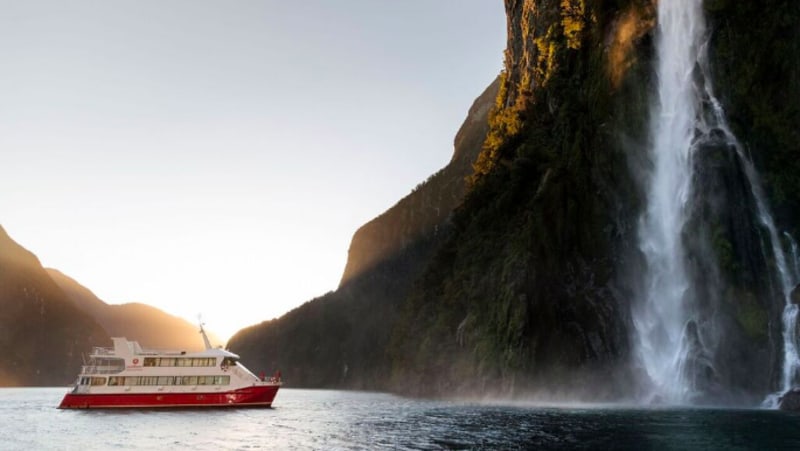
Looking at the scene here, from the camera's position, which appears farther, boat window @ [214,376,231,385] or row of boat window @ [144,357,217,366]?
boat window @ [214,376,231,385]

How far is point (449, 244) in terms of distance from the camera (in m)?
130

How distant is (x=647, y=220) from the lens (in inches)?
3162

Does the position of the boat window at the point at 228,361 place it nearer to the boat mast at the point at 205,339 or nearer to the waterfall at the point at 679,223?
the boat mast at the point at 205,339

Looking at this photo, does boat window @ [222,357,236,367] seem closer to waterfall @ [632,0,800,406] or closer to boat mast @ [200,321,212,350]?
boat mast @ [200,321,212,350]

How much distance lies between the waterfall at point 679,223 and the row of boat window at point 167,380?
51130 mm

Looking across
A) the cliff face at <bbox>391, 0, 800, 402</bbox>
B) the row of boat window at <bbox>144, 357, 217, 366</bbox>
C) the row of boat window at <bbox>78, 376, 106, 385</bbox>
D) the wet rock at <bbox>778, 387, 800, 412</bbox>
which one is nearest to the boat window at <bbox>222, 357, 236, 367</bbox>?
the row of boat window at <bbox>144, 357, 217, 366</bbox>

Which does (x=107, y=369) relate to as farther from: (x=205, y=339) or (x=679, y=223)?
(x=679, y=223)

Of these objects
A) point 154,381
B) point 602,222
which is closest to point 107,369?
point 154,381

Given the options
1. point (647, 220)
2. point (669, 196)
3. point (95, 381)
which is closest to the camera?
point (95, 381)

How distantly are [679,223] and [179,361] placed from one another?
204 feet

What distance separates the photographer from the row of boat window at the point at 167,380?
7494cm

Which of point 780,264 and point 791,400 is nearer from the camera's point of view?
point 791,400

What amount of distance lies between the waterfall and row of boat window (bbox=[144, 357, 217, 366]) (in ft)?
171

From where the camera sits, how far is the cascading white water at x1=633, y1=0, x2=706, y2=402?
73.2 meters
